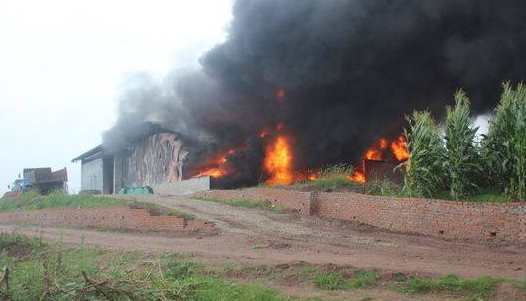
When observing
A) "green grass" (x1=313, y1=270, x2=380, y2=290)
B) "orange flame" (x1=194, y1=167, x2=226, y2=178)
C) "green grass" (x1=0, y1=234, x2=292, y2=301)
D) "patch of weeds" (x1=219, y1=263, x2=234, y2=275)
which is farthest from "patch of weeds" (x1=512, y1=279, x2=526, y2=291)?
"orange flame" (x1=194, y1=167, x2=226, y2=178)

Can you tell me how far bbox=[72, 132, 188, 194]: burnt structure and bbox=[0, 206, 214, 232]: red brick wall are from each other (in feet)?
26.4

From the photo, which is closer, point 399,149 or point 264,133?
point 264,133

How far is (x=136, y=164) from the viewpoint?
33.8 m

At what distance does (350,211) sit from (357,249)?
3887 millimetres

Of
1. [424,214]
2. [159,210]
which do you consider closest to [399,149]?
[159,210]

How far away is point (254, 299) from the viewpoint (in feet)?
23.6

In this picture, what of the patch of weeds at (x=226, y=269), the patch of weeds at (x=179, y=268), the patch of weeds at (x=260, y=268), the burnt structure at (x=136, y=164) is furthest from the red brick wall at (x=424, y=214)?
the burnt structure at (x=136, y=164)

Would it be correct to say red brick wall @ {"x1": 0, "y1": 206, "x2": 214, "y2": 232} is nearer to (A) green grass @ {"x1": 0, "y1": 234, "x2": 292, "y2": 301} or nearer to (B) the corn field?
(B) the corn field

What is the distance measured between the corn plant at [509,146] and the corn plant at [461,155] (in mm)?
298

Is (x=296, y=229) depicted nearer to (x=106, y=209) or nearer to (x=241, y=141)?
(x=106, y=209)

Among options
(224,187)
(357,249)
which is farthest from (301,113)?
A: (357,249)

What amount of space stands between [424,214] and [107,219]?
414 inches

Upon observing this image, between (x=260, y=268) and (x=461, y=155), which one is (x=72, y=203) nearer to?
(x=260, y=268)

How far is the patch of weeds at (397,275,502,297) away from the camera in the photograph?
24.2ft
